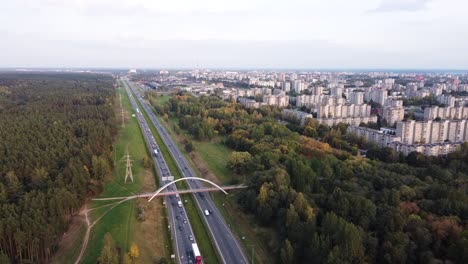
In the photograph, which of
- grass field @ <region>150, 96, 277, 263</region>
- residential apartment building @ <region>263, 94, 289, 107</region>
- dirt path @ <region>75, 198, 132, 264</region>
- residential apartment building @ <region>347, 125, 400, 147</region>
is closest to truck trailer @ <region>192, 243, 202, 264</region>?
grass field @ <region>150, 96, 277, 263</region>

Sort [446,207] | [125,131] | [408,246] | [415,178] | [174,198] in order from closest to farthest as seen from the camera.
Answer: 1. [408,246]
2. [446,207]
3. [415,178]
4. [174,198]
5. [125,131]

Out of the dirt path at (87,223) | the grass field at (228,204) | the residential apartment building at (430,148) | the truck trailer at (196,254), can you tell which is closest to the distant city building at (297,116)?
the grass field at (228,204)

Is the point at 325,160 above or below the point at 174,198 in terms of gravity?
above

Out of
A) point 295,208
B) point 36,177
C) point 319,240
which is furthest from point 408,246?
point 36,177

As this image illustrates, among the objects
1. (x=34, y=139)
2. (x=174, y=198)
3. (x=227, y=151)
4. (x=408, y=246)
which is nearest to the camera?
(x=408, y=246)

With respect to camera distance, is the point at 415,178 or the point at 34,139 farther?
the point at 34,139

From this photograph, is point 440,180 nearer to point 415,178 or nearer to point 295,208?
point 415,178

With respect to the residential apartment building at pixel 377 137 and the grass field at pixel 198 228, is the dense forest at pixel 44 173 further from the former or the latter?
the residential apartment building at pixel 377 137
